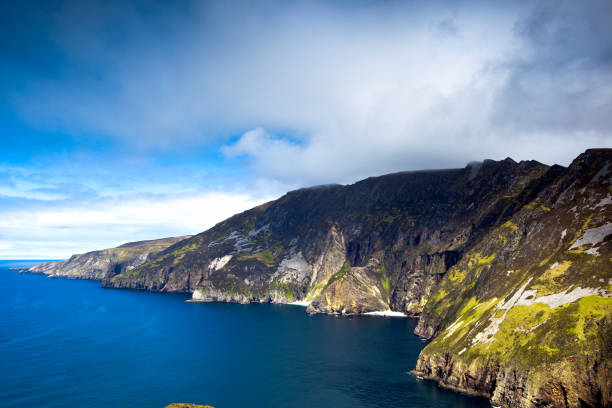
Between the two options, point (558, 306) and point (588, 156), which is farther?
point (588, 156)

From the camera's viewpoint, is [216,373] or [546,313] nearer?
[546,313]

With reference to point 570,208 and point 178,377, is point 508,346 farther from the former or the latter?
point 178,377

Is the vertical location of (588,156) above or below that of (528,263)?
above

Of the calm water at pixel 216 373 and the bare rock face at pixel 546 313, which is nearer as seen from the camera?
the bare rock face at pixel 546 313

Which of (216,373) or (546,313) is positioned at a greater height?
(546,313)

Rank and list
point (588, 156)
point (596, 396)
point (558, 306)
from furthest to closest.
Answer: point (588, 156), point (558, 306), point (596, 396)

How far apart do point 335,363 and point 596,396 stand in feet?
299

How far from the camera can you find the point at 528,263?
153m

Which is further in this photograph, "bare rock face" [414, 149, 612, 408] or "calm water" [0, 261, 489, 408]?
"calm water" [0, 261, 489, 408]

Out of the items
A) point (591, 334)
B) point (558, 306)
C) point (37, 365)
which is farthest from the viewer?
point (37, 365)

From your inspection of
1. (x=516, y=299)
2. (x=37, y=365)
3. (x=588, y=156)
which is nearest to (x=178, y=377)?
(x=37, y=365)

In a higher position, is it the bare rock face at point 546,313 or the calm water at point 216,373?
the bare rock face at point 546,313

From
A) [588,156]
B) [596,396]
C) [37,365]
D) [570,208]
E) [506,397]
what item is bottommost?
[37,365]

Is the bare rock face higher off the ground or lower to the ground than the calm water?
higher
